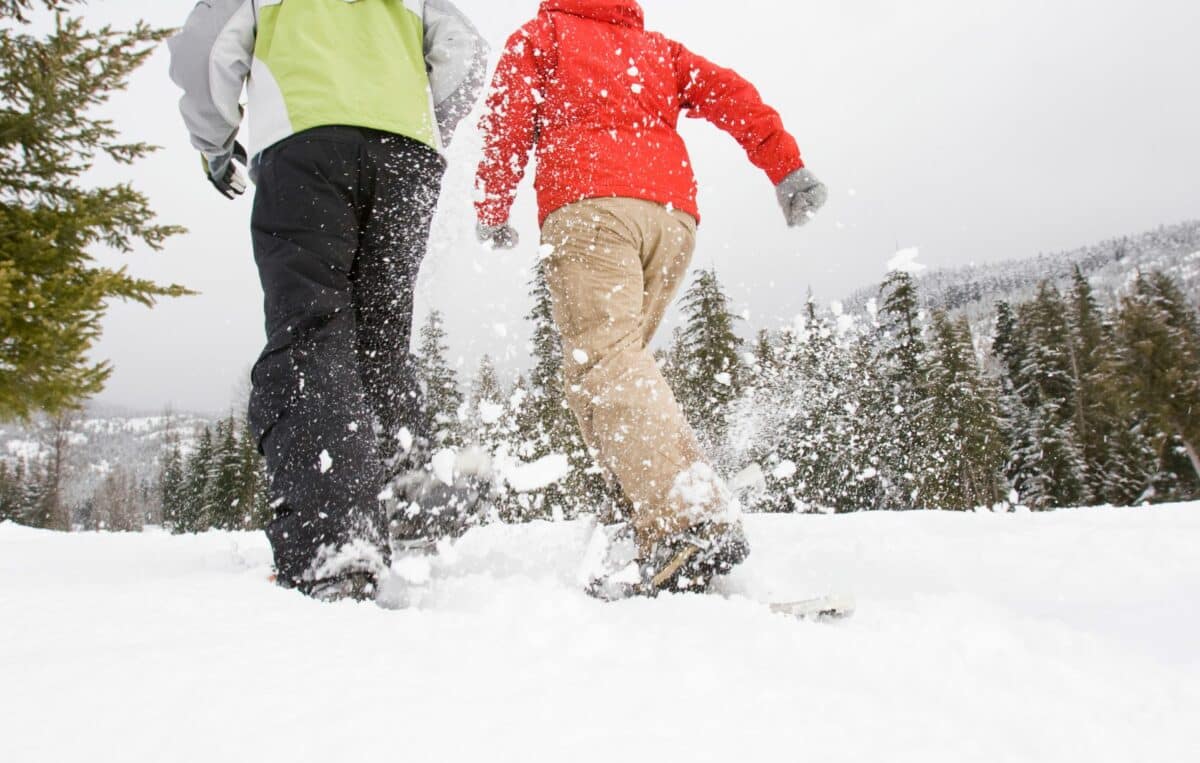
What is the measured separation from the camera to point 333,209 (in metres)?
1.86

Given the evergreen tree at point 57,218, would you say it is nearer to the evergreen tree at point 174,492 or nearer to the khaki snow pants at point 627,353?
the khaki snow pants at point 627,353

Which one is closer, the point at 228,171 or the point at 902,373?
the point at 228,171

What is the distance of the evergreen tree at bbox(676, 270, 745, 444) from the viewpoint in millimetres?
20922

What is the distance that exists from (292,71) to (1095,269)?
204836 mm

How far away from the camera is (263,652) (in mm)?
872

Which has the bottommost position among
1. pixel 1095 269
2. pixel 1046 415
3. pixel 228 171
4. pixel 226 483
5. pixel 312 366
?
pixel 226 483

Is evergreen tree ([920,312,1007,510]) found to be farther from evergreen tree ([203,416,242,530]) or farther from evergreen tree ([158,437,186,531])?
evergreen tree ([158,437,186,531])

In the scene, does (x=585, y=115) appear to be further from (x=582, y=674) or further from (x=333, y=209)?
(x=582, y=674)

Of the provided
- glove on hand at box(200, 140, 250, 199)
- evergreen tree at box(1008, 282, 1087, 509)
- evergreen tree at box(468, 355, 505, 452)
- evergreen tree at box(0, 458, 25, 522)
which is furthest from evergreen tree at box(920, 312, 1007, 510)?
evergreen tree at box(0, 458, 25, 522)

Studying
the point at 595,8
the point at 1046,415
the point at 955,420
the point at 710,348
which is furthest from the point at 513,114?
Answer: the point at 1046,415

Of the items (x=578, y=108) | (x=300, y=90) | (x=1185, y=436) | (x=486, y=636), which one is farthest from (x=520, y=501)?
(x=1185, y=436)

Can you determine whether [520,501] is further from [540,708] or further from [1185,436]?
[1185,436]

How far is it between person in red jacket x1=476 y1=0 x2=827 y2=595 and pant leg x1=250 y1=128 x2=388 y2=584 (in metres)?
0.74

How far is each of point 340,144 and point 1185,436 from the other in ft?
121
